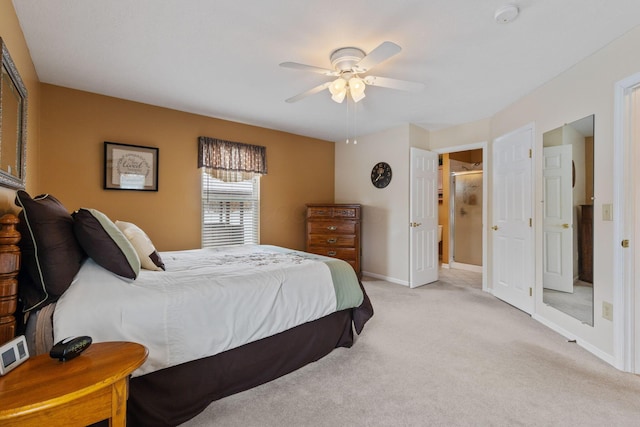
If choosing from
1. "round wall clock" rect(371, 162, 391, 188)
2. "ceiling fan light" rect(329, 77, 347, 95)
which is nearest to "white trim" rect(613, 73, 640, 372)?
"ceiling fan light" rect(329, 77, 347, 95)

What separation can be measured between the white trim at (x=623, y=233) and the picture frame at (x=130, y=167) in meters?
4.44

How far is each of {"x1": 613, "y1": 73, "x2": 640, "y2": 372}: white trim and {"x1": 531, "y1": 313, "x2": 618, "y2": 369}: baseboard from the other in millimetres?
64

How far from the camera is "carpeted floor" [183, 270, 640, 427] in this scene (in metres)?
1.64

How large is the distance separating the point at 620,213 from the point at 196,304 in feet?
9.75

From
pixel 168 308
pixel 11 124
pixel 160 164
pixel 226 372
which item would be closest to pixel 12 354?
pixel 168 308

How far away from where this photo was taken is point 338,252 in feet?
15.0

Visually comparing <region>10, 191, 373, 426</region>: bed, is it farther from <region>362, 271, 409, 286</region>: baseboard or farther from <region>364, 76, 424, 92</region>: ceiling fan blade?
<region>362, 271, 409, 286</region>: baseboard

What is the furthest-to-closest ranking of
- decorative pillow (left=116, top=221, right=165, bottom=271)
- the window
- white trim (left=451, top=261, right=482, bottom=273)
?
white trim (left=451, top=261, right=482, bottom=273), the window, decorative pillow (left=116, top=221, right=165, bottom=271)

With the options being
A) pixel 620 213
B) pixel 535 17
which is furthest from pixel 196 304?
pixel 620 213

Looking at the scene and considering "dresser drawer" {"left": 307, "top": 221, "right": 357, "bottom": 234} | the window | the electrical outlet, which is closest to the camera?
the electrical outlet

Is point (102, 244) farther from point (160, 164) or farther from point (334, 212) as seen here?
point (334, 212)

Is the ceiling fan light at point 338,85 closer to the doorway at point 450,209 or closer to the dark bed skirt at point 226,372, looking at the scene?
the dark bed skirt at point 226,372

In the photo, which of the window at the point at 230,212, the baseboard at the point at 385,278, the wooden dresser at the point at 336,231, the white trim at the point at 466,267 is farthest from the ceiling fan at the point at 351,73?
the white trim at the point at 466,267

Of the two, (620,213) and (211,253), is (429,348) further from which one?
(211,253)
